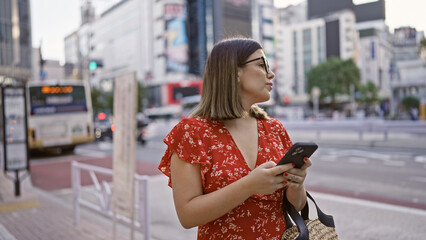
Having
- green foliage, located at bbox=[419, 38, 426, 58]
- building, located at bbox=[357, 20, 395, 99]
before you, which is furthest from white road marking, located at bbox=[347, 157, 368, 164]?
building, located at bbox=[357, 20, 395, 99]

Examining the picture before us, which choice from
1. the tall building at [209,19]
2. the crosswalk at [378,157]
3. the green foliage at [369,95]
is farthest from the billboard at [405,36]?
the crosswalk at [378,157]

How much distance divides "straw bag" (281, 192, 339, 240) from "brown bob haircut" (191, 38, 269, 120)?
496mm

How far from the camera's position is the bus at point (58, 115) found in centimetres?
1620

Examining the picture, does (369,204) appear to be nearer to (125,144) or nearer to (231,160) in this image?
(125,144)

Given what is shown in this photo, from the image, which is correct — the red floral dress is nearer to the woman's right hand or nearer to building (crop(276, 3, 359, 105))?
the woman's right hand

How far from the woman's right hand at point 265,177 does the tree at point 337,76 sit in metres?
58.1

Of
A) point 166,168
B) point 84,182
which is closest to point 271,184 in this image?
point 166,168

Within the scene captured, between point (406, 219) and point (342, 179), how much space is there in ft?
11.6

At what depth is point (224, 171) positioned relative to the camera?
161 centimetres

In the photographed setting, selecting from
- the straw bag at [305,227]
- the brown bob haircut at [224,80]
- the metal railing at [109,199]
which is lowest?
the metal railing at [109,199]

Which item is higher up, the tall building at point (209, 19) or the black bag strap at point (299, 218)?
the tall building at point (209, 19)

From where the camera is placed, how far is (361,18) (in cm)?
9125

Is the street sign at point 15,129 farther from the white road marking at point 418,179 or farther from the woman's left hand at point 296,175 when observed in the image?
the white road marking at point 418,179

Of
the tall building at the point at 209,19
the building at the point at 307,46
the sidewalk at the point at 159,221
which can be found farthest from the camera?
the building at the point at 307,46
